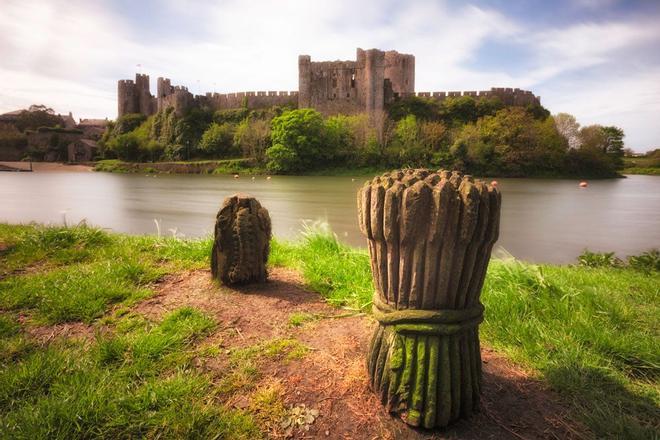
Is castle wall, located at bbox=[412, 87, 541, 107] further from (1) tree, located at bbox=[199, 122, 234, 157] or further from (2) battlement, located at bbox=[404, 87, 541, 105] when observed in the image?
(1) tree, located at bbox=[199, 122, 234, 157]

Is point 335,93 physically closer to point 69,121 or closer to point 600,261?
point 600,261

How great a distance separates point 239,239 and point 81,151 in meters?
71.8

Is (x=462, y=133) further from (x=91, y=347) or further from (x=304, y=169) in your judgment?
(x=91, y=347)

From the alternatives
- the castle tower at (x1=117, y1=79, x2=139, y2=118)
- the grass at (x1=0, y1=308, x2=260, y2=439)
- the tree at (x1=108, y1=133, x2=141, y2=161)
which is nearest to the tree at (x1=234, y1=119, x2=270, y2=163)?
the tree at (x1=108, y1=133, x2=141, y2=161)

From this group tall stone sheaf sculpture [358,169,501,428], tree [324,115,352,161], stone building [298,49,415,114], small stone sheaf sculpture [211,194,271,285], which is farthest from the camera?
stone building [298,49,415,114]

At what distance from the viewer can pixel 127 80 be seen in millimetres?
63125

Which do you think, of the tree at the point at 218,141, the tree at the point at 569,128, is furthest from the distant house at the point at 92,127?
the tree at the point at 569,128

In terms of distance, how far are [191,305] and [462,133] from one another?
40.4 m

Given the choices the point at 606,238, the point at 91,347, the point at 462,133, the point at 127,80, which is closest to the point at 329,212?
the point at 606,238

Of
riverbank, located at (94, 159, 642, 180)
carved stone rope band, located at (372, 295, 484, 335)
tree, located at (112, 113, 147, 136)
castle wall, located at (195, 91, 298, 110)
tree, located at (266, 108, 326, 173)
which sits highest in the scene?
castle wall, located at (195, 91, 298, 110)

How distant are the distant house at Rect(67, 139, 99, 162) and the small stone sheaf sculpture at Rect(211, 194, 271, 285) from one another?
229 feet

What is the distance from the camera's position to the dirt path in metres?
2.02

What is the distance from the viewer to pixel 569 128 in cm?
4250

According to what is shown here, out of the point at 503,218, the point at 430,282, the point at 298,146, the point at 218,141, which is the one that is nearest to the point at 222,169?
the point at 218,141
